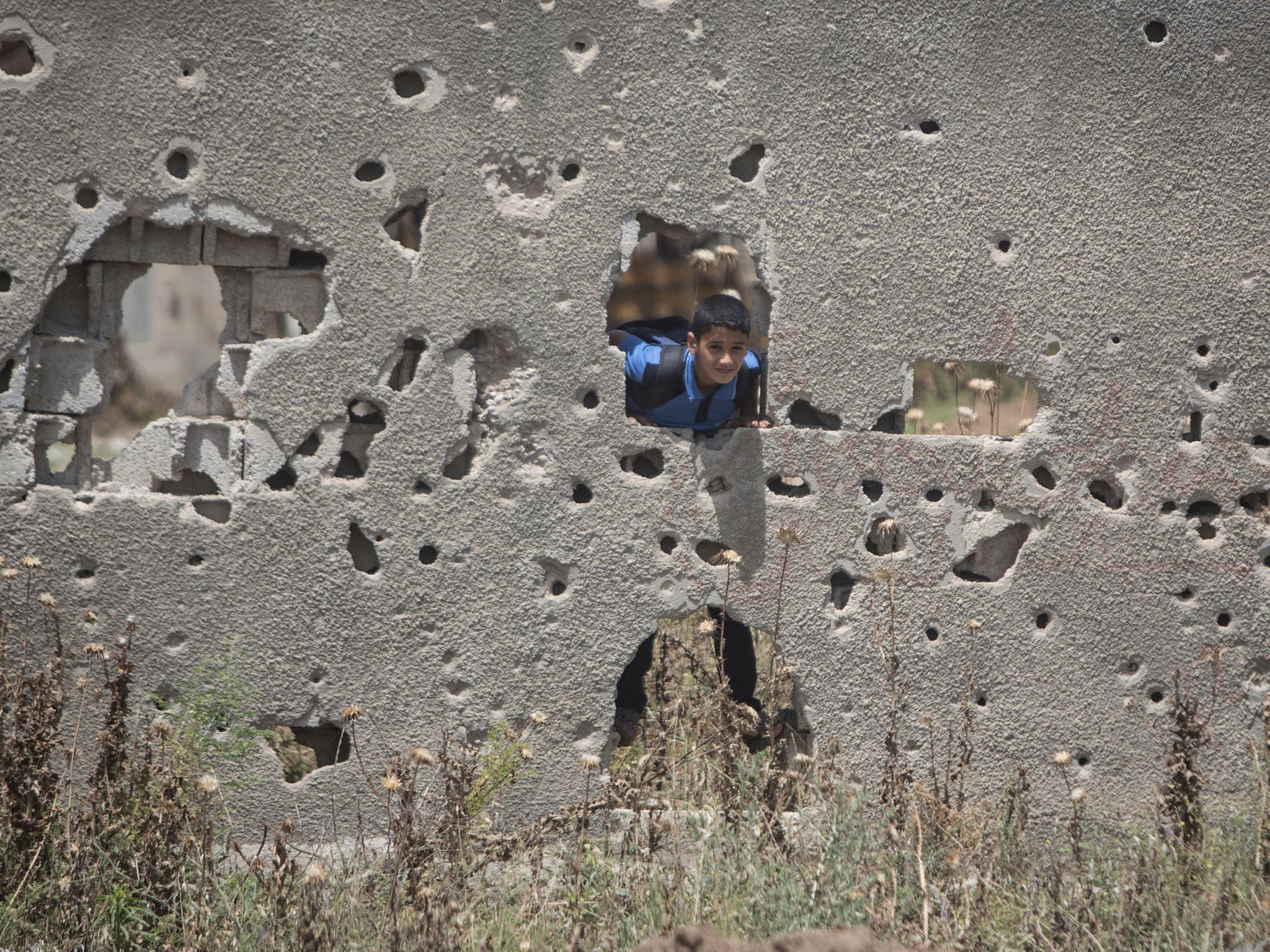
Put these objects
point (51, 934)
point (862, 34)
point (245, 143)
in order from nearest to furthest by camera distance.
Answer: point (51, 934) < point (245, 143) < point (862, 34)

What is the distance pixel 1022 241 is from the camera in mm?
3609

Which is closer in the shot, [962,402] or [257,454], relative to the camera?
[257,454]

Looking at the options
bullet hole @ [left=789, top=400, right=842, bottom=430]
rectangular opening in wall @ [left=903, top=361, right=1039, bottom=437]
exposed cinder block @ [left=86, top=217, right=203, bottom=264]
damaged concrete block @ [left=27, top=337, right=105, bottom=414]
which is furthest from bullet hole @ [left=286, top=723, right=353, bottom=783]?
rectangular opening in wall @ [left=903, top=361, right=1039, bottom=437]

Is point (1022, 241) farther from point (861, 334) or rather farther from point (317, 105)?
point (317, 105)

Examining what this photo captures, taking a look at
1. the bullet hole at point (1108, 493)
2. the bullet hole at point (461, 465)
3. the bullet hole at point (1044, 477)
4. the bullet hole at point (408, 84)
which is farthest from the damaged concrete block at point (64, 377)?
the bullet hole at point (1108, 493)

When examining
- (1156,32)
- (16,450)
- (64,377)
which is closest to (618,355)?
(64,377)

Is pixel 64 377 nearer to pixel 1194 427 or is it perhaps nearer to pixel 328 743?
pixel 328 743

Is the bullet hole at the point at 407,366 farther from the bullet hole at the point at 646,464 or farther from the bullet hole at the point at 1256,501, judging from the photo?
the bullet hole at the point at 1256,501

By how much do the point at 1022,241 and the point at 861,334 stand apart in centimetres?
58

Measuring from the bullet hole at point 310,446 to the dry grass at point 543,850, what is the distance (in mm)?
629

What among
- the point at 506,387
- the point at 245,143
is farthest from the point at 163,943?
the point at 245,143

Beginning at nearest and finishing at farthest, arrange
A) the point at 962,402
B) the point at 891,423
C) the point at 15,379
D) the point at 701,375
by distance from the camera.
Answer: the point at 15,379, the point at 701,375, the point at 891,423, the point at 962,402

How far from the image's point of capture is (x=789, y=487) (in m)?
3.68

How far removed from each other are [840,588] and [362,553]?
4.70 feet
